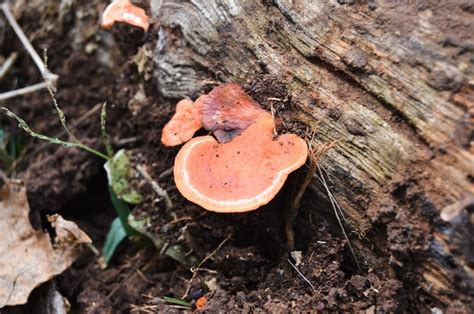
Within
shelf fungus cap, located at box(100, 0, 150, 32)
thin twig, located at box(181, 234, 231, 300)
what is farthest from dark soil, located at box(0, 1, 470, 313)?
shelf fungus cap, located at box(100, 0, 150, 32)

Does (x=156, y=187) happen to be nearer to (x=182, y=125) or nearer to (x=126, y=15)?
(x=182, y=125)

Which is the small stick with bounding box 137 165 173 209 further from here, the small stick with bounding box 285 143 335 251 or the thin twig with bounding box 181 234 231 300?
the small stick with bounding box 285 143 335 251

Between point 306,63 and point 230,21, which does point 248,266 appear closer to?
point 306,63

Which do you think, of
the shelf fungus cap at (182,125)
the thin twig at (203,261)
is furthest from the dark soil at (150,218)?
the shelf fungus cap at (182,125)

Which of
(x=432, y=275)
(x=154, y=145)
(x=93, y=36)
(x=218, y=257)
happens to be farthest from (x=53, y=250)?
(x=432, y=275)

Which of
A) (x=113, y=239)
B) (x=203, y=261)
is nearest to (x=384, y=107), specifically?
(x=203, y=261)

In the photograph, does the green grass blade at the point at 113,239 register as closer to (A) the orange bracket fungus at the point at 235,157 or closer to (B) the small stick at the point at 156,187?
(B) the small stick at the point at 156,187
